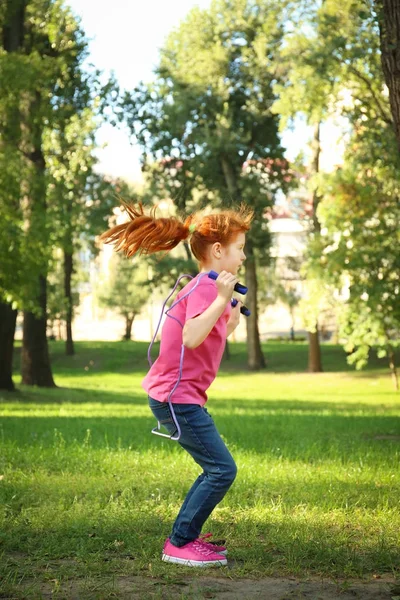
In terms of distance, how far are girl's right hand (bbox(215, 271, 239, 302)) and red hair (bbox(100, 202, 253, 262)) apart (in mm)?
488

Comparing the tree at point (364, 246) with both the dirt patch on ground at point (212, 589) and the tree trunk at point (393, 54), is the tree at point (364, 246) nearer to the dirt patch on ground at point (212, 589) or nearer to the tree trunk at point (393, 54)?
the tree trunk at point (393, 54)

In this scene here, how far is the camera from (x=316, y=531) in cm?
634

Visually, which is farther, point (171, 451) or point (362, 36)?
point (362, 36)

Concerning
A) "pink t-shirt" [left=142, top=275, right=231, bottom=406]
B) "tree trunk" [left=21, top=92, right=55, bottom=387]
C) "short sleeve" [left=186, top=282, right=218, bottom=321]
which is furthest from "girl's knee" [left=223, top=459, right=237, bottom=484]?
"tree trunk" [left=21, top=92, right=55, bottom=387]

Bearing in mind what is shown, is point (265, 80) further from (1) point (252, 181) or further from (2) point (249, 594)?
(2) point (249, 594)

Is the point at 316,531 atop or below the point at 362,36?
below

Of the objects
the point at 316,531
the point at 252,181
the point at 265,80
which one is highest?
the point at 265,80

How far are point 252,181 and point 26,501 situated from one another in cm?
3258

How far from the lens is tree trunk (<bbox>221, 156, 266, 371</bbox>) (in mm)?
39266

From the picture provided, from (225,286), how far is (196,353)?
464 mm

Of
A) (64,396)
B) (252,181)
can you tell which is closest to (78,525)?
(64,396)

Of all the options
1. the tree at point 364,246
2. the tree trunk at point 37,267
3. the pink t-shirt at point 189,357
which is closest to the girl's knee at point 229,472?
the pink t-shirt at point 189,357

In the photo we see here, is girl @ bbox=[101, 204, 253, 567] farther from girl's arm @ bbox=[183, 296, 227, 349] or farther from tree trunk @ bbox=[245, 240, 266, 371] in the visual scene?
tree trunk @ bbox=[245, 240, 266, 371]

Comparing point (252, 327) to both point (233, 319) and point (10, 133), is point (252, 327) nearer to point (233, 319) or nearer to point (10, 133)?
point (10, 133)
